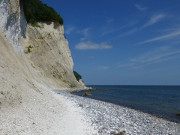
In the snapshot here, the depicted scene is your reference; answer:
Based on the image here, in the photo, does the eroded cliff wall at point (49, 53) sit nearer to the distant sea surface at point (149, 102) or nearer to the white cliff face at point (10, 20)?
the distant sea surface at point (149, 102)

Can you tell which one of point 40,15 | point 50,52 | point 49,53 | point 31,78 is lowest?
point 31,78

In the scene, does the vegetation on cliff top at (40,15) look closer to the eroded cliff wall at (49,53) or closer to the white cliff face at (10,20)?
the eroded cliff wall at (49,53)

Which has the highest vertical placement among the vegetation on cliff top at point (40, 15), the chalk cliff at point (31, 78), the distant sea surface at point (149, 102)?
the vegetation on cliff top at point (40, 15)

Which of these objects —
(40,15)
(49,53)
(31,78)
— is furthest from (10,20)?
(40,15)

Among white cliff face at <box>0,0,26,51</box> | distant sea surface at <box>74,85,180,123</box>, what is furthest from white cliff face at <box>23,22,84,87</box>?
white cliff face at <box>0,0,26,51</box>

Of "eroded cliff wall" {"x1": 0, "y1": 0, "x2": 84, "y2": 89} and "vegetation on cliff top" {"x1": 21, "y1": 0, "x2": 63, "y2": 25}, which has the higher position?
"vegetation on cliff top" {"x1": 21, "y1": 0, "x2": 63, "y2": 25}

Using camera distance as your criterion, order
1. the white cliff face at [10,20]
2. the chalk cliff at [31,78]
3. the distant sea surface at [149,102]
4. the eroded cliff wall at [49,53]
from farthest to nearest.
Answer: the eroded cliff wall at [49,53] < the distant sea surface at [149,102] < the white cliff face at [10,20] < the chalk cliff at [31,78]

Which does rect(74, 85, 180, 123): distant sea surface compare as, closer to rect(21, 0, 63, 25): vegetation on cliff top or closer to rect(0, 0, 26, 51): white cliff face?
rect(0, 0, 26, 51): white cliff face

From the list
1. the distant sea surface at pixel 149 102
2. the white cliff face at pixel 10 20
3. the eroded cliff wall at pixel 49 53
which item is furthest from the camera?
the eroded cliff wall at pixel 49 53

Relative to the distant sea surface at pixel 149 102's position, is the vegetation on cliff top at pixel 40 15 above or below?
above

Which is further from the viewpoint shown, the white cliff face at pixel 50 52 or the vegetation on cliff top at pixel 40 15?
the vegetation on cliff top at pixel 40 15

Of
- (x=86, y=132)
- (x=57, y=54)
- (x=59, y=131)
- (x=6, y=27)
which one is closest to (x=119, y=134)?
(x=86, y=132)

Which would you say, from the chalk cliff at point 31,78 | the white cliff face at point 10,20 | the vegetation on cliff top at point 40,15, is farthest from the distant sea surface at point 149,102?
the vegetation on cliff top at point 40,15

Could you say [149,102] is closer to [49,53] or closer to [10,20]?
[10,20]
